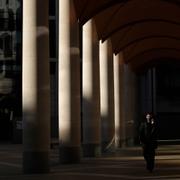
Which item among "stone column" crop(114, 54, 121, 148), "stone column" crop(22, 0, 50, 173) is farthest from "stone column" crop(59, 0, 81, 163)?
"stone column" crop(114, 54, 121, 148)

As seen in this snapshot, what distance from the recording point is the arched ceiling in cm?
3272

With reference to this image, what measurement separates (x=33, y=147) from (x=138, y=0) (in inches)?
704

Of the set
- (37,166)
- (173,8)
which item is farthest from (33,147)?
(173,8)

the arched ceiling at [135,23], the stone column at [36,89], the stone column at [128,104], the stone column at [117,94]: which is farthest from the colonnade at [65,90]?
the stone column at [128,104]

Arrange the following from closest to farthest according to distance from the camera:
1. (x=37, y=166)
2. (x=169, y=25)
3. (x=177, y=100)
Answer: (x=37, y=166)
(x=169, y=25)
(x=177, y=100)

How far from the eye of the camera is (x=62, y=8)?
27156 mm

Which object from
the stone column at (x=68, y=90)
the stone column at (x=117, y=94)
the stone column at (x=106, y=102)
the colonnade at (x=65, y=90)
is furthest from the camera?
the stone column at (x=117, y=94)

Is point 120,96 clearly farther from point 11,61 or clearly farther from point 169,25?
point 11,61

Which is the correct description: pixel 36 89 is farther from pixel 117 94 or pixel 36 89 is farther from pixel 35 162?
pixel 117 94

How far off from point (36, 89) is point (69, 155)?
631 centimetres

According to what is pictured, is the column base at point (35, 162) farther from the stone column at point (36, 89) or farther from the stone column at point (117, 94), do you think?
the stone column at point (117, 94)

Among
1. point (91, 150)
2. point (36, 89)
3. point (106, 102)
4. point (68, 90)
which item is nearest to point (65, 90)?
point (68, 90)

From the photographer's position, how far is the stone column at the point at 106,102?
39.6 m

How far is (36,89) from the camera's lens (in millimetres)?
21375
